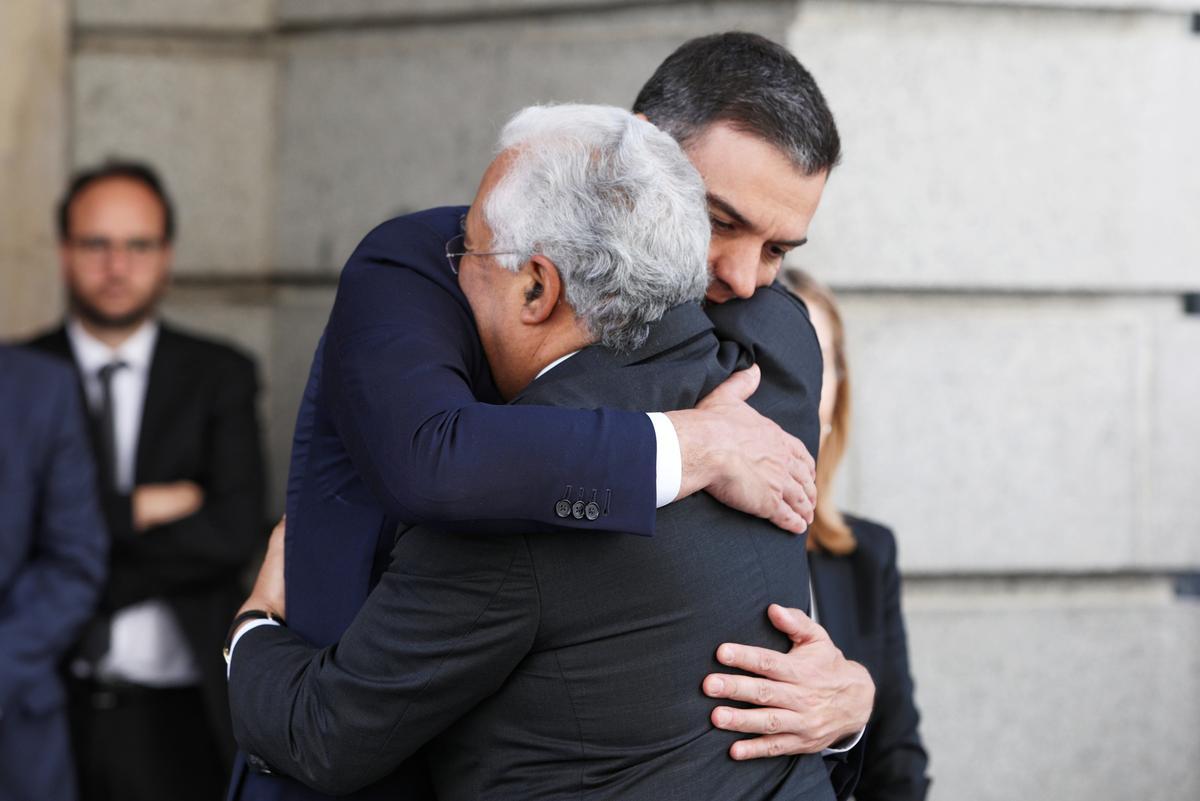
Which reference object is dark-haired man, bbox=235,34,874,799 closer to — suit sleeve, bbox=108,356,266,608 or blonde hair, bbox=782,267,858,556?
blonde hair, bbox=782,267,858,556

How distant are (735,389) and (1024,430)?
2239 millimetres

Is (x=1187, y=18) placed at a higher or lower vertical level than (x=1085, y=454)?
higher

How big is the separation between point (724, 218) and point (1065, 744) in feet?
8.09

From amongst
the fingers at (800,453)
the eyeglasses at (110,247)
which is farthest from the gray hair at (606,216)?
the eyeglasses at (110,247)

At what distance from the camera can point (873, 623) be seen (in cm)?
A: 301

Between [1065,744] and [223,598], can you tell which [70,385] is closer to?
[223,598]

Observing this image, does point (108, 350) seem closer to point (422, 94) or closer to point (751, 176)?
point (422, 94)

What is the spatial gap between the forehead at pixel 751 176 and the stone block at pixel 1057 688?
2029 mm

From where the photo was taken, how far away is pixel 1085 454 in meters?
3.98

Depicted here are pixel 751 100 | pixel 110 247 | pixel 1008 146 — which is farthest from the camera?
pixel 110 247

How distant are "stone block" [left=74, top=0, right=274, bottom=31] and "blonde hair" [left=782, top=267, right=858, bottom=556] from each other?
8.10 ft

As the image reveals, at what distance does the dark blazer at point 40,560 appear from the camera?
3623mm

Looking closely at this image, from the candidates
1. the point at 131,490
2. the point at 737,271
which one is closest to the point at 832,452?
the point at 737,271

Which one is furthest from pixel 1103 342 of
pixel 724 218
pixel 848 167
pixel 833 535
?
pixel 724 218
